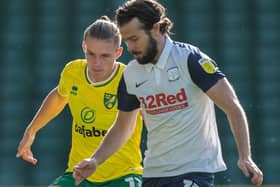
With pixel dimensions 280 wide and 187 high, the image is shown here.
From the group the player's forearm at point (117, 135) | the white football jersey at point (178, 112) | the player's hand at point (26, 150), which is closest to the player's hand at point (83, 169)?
the player's forearm at point (117, 135)

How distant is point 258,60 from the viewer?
12.0 m

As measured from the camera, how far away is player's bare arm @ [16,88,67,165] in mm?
6746

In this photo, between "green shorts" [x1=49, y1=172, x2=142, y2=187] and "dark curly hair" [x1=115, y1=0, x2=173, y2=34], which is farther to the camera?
"green shorts" [x1=49, y1=172, x2=142, y2=187]

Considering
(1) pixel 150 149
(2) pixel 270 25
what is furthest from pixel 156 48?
(2) pixel 270 25

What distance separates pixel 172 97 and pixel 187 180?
1.39 feet

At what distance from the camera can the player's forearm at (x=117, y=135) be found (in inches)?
225

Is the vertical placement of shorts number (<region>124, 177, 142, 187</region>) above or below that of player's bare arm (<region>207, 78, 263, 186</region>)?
below

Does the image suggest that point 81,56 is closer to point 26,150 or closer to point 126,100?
point 26,150

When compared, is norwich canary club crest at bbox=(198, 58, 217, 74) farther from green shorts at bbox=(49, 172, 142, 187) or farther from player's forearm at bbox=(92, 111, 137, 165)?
green shorts at bbox=(49, 172, 142, 187)

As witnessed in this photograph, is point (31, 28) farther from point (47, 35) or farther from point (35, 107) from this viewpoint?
point (35, 107)

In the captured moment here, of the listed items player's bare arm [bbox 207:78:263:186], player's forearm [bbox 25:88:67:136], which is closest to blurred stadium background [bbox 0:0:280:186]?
player's forearm [bbox 25:88:67:136]

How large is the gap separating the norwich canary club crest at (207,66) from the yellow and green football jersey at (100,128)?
1.16 metres

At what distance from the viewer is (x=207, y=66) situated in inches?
213

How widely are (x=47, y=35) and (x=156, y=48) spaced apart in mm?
6514
